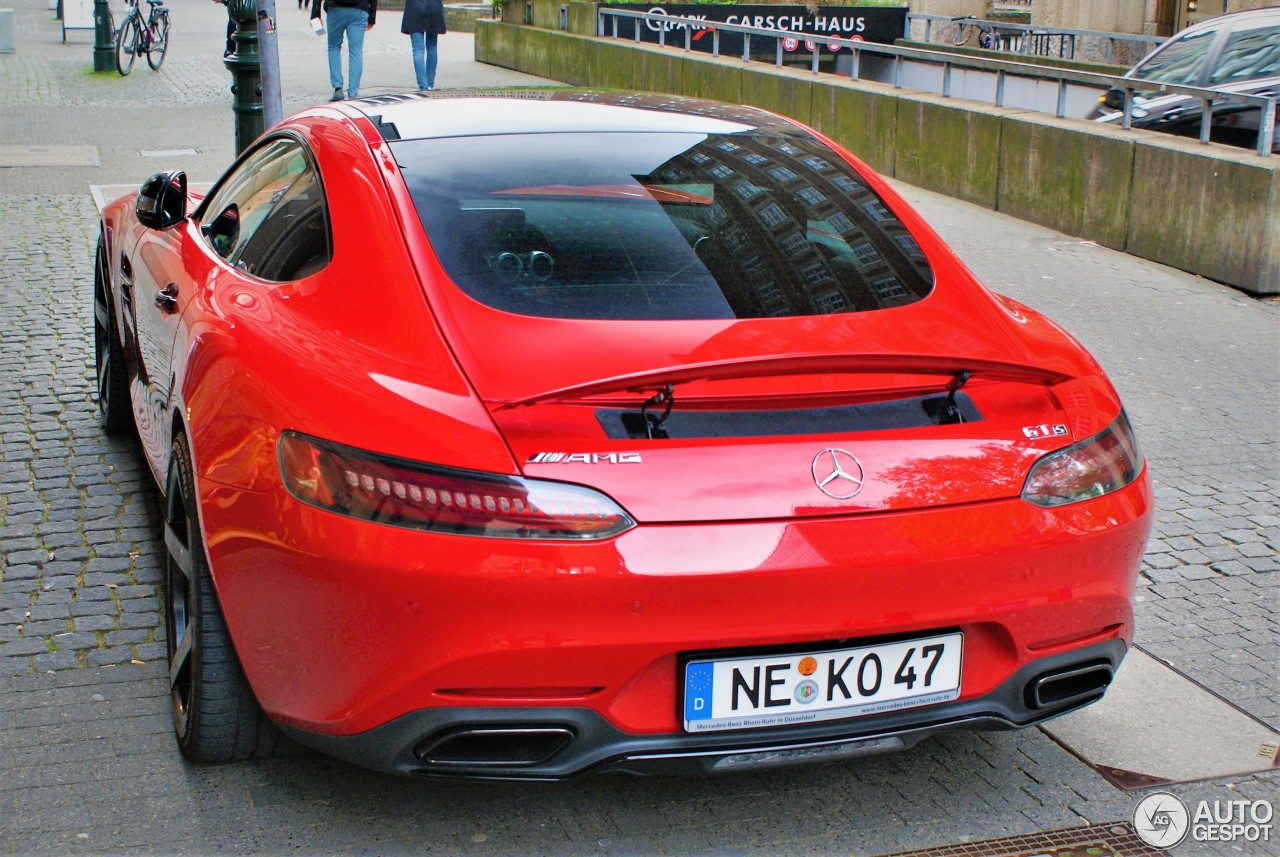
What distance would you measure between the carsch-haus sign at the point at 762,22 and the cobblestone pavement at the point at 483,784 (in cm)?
1116

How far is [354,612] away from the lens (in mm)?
2752

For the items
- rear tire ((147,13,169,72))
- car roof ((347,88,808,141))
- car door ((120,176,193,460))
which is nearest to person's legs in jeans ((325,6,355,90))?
rear tire ((147,13,169,72))

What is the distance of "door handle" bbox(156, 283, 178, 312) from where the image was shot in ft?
13.2

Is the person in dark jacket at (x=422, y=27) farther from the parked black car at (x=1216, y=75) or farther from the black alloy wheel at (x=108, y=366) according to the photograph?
the black alloy wheel at (x=108, y=366)

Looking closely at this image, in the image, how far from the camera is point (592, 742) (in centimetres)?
278

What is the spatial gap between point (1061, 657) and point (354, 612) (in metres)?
1.41

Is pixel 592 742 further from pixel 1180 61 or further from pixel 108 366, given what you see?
pixel 1180 61

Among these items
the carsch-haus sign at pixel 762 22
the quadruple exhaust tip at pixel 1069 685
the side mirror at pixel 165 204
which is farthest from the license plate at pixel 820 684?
the carsch-haus sign at pixel 762 22

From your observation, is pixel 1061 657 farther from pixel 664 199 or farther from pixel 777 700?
pixel 664 199

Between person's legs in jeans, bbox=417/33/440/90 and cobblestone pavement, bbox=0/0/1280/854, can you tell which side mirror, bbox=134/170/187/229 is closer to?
cobblestone pavement, bbox=0/0/1280/854

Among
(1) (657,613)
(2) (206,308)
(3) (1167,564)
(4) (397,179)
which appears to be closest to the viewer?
(1) (657,613)

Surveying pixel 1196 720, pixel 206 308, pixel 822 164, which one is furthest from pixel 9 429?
pixel 1196 720

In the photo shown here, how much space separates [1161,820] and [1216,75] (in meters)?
9.29

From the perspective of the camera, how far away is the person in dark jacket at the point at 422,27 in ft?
61.7
